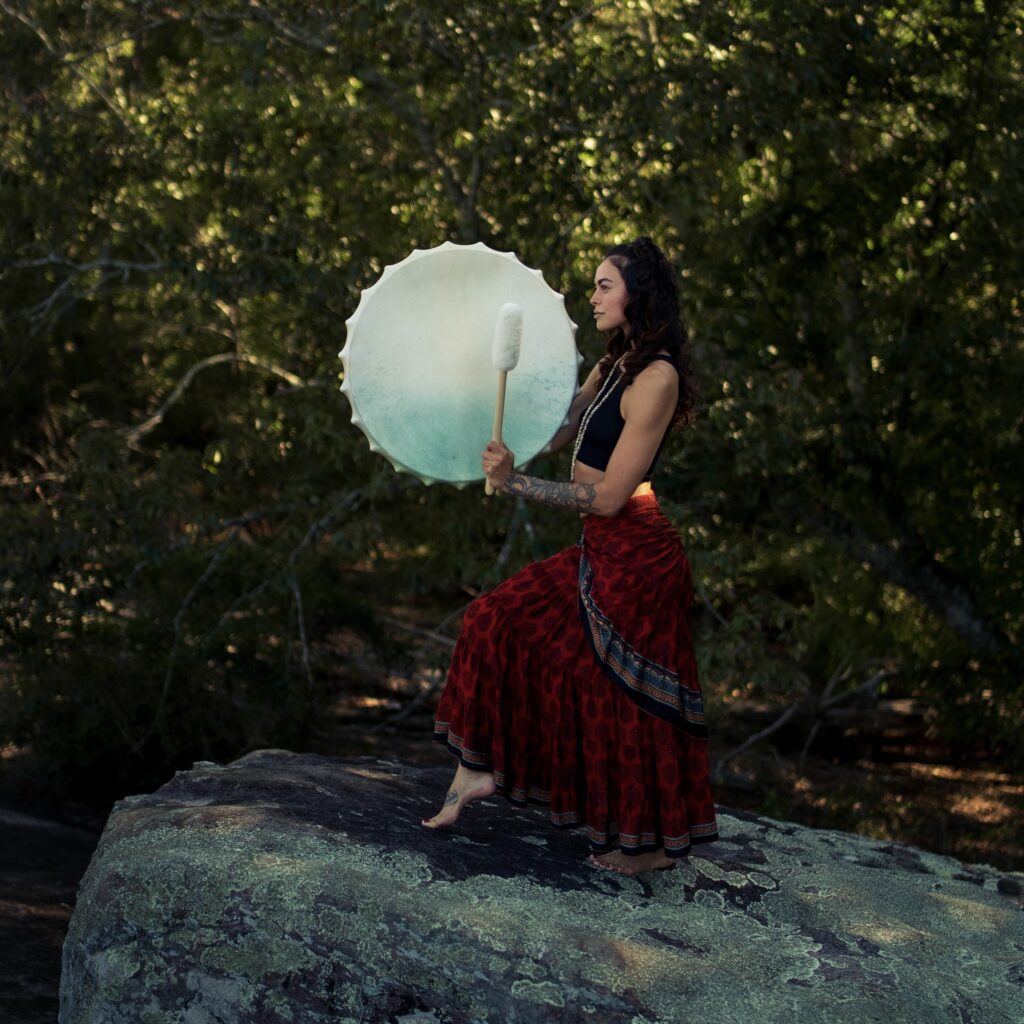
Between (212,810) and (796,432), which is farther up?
(796,432)

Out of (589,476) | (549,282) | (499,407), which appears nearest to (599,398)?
(589,476)

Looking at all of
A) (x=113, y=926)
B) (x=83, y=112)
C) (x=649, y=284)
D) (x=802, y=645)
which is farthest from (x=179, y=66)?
(x=113, y=926)

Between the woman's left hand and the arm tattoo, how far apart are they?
0.08 feet

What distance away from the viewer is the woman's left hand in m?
3.74

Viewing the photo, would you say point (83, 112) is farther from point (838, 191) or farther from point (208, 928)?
point (208, 928)

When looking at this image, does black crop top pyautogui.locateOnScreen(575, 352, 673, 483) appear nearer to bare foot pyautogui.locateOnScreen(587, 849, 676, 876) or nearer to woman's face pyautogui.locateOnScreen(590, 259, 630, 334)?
woman's face pyautogui.locateOnScreen(590, 259, 630, 334)

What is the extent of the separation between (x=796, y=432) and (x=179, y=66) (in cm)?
571

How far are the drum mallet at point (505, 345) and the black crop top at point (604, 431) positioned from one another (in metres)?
0.36

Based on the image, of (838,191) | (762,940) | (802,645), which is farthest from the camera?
(838,191)

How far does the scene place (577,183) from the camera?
7.89 meters

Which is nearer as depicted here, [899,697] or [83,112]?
[83,112]

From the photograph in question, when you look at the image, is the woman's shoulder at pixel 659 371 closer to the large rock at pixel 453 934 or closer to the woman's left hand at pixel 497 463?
the woman's left hand at pixel 497 463

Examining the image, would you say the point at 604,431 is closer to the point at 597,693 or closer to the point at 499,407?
the point at 499,407

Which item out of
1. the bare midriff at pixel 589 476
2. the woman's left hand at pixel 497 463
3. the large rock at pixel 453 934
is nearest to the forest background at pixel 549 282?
the bare midriff at pixel 589 476
